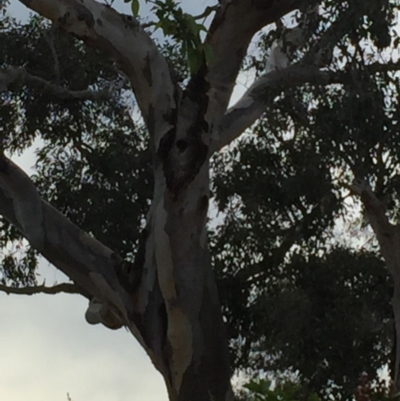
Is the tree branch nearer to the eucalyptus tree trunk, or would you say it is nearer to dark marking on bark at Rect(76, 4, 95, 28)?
the eucalyptus tree trunk

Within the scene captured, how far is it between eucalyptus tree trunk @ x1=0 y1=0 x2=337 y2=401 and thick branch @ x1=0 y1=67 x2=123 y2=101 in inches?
58.8

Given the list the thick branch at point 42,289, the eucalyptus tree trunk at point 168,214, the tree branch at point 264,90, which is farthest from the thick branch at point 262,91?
the thick branch at point 42,289

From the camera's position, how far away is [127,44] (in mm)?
7922

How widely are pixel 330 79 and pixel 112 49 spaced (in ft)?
7.19

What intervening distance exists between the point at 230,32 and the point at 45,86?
2.89 m

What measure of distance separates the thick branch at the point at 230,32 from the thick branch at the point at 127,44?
0.37m

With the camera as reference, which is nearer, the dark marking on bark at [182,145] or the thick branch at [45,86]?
the dark marking on bark at [182,145]

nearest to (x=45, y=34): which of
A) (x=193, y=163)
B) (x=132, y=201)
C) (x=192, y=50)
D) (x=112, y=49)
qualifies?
(x=132, y=201)

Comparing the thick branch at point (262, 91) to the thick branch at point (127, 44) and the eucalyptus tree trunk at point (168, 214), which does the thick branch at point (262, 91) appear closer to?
the eucalyptus tree trunk at point (168, 214)

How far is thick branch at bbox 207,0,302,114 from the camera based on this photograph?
313 inches

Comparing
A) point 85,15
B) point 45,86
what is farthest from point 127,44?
point 45,86

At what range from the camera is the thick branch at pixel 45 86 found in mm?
9438

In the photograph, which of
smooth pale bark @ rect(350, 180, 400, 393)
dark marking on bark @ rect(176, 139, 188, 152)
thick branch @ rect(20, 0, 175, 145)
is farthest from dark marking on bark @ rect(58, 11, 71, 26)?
smooth pale bark @ rect(350, 180, 400, 393)

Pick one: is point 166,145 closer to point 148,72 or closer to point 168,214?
point 168,214
